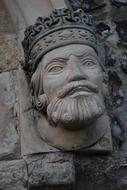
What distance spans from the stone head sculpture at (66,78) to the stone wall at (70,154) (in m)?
0.08

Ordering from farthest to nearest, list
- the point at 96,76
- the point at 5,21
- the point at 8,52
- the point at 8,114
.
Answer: the point at 5,21, the point at 8,52, the point at 8,114, the point at 96,76

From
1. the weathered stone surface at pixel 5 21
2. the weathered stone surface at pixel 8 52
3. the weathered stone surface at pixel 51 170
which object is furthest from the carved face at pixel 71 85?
the weathered stone surface at pixel 5 21

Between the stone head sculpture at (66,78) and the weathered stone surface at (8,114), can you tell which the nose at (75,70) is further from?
the weathered stone surface at (8,114)

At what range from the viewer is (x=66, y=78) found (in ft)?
7.28

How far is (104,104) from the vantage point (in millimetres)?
2354

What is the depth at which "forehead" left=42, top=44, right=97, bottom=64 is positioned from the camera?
229cm

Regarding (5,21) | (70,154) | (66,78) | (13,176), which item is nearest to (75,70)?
(66,78)

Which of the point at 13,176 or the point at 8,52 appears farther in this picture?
the point at 8,52

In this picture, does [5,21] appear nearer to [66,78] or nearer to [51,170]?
[66,78]

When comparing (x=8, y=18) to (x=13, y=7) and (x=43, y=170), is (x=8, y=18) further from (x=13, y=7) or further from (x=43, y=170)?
(x=43, y=170)

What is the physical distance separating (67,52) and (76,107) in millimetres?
227

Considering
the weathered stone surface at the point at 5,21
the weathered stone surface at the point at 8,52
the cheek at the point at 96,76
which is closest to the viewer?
the cheek at the point at 96,76

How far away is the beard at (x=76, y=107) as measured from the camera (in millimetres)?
2164

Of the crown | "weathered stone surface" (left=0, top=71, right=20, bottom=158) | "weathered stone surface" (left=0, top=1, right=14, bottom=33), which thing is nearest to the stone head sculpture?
the crown
